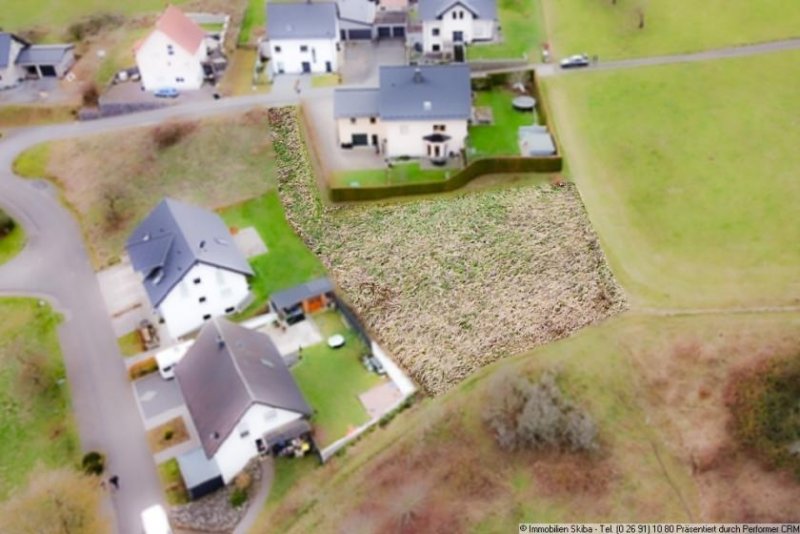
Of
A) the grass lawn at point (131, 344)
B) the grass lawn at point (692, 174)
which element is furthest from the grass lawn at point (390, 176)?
the grass lawn at point (131, 344)

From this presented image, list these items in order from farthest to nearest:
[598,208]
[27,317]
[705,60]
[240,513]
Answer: [705,60], [598,208], [27,317], [240,513]

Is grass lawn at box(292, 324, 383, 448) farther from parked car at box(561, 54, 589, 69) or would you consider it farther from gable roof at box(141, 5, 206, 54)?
parked car at box(561, 54, 589, 69)

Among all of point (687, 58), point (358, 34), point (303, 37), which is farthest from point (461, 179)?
point (687, 58)

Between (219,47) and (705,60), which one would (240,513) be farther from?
(705,60)

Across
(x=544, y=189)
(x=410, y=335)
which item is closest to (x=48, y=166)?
(x=410, y=335)

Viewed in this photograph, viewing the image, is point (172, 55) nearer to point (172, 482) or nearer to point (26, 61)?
point (26, 61)

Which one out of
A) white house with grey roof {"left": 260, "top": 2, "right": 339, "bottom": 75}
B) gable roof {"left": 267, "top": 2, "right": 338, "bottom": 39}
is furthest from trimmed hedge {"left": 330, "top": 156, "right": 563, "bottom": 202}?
gable roof {"left": 267, "top": 2, "right": 338, "bottom": 39}

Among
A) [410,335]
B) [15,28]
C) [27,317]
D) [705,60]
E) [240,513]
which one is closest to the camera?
[240,513]
